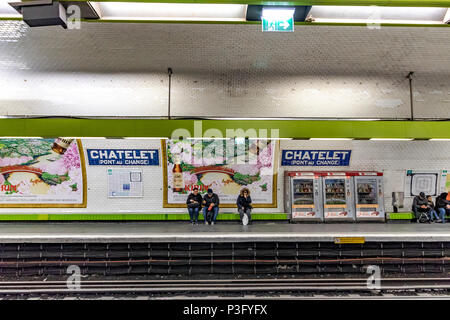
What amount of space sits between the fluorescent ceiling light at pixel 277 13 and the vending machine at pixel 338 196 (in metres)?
5.74

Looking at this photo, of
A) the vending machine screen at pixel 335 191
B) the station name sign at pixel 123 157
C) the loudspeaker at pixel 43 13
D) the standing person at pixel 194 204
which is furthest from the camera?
the vending machine screen at pixel 335 191

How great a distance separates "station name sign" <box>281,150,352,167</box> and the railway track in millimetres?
3649

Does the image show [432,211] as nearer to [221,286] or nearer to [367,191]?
[367,191]

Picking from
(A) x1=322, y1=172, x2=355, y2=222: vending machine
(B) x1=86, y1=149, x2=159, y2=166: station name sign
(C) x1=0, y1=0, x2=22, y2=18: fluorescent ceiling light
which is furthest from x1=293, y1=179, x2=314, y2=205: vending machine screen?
(C) x1=0, y1=0, x2=22, y2=18: fluorescent ceiling light

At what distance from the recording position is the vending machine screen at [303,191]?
818 centimetres

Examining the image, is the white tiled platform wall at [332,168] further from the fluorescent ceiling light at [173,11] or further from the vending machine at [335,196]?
the fluorescent ceiling light at [173,11]

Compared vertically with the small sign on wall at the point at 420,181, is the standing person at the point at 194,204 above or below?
below

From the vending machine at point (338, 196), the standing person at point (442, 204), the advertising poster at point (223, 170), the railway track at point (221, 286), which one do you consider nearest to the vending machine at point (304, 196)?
the vending machine at point (338, 196)

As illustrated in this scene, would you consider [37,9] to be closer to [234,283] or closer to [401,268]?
[234,283]

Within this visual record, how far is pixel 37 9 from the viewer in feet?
9.91

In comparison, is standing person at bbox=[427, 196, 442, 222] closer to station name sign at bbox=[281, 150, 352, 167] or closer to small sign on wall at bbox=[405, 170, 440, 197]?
small sign on wall at bbox=[405, 170, 440, 197]

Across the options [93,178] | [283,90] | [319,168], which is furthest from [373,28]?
[93,178]

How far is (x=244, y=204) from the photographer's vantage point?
7875mm

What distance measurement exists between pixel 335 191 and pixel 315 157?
45.8 inches
